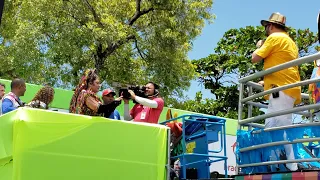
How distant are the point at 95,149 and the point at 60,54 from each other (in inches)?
412

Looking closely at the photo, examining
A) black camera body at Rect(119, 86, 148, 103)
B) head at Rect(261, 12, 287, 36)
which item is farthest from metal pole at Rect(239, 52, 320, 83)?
black camera body at Rect(119, 86, 148, 103)

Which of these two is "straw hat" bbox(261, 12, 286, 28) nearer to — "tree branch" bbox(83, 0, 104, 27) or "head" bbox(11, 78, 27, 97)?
"head" bbox(11, 78, 27, 97)

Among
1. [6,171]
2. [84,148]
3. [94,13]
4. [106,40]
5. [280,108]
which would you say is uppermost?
[94,13]

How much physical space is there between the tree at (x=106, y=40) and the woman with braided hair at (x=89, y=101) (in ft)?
31.2

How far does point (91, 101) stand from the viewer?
480 centimetres

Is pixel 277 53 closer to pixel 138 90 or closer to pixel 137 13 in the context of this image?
pixel 138 90

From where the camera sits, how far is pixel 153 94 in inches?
227

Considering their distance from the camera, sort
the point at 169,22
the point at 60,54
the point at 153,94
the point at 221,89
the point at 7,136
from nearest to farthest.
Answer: the point at 7,136, the point at 153,94, the point at 60,54, the point at 169,22, the point at 221,89

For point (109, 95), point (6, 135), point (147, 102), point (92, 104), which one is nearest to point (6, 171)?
point (6, 135)

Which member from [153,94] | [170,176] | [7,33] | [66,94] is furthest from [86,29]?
[170,176]

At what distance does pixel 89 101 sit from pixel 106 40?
1021 centimetres

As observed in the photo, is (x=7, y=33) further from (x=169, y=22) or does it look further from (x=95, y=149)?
(x=95, y=149)

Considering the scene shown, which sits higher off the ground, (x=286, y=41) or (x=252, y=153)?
(x=286, y=41)

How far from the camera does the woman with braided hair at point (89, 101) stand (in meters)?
4.79
